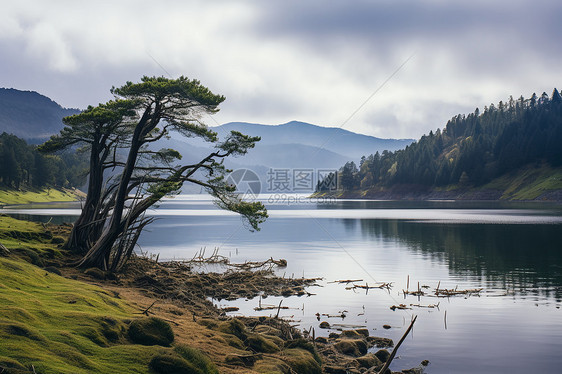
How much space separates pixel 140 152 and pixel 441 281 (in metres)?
26.2

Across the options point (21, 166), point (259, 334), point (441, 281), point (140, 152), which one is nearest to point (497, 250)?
point (441, 281)

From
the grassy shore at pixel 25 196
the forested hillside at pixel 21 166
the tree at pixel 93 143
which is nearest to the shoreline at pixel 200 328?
the tree at pixel 93 143

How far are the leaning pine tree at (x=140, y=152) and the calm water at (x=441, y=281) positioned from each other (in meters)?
6.95

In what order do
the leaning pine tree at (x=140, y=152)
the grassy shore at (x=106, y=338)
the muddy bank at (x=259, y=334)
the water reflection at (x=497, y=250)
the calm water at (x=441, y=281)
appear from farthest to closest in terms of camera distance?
the water reflection at (x=497, y=250)
the leaning pine tree at (x=140, y=152)
the calm water at (x=441, y=281)
the muddy bank at (x=259, y=334)
the grassy shore at (x=106, y=338)

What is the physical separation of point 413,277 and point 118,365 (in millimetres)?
31404

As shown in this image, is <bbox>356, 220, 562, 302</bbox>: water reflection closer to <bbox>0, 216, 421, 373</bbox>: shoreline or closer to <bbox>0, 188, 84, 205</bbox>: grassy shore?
<bbox>0, 216, 421, 373</bbox>: shoreline

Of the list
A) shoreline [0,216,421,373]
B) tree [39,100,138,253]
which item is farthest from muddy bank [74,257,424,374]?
tree [39,100,138,253]

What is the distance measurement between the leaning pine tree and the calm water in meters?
6.95

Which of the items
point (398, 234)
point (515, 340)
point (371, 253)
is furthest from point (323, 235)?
point (515, 340)

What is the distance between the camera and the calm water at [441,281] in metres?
21.0

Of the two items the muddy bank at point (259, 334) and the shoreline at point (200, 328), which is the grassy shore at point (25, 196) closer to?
the muddy bank at point (259, 334)

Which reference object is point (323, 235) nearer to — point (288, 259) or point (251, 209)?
point (288, 259)

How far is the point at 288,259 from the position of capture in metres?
53.2

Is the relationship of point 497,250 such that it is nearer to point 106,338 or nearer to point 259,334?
point 259,334
